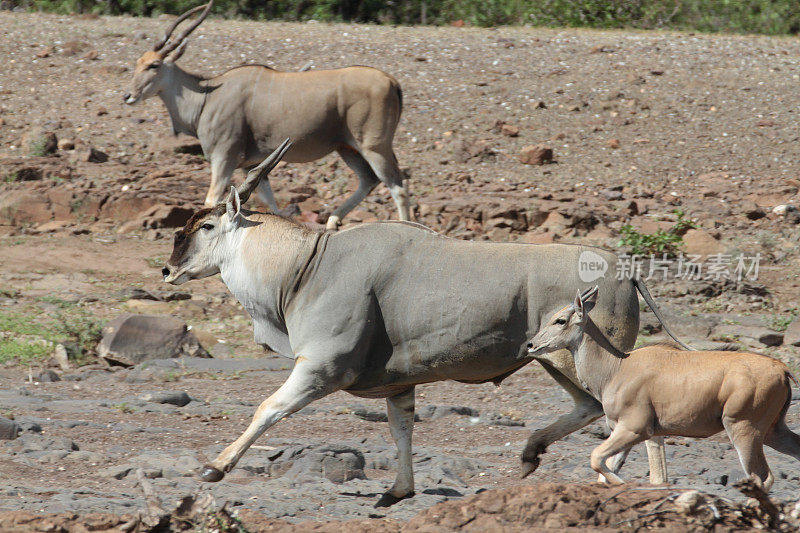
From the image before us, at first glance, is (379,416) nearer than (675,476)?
No

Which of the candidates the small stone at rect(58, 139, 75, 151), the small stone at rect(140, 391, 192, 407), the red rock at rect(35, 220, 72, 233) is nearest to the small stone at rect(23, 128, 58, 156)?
the small stone at rect(58, 139, 75, 151)

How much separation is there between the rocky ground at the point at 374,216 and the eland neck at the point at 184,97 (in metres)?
1.41

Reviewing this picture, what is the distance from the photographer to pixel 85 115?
1620 centimetres

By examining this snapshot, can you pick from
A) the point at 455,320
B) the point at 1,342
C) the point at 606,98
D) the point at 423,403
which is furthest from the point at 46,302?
the point at 606,98

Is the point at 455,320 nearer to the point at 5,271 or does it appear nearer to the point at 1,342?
the point at 1,342

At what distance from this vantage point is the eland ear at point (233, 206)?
6.18 meters

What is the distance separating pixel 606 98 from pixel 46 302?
9.27m

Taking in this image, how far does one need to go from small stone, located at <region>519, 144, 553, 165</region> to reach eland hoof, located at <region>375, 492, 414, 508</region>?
952 centimetres

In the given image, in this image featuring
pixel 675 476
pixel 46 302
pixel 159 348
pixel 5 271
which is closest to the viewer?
pixel 675 476

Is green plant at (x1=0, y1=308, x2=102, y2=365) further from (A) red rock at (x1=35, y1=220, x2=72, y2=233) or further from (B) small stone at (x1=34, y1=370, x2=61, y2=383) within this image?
(A) red rock at (x1=35, y1=220, x2=72, y2=233)

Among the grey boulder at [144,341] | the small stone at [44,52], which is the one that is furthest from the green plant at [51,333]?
the small stone at [44,52]

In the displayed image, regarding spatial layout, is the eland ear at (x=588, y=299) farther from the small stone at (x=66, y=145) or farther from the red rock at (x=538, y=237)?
the small stone at (x=66, y=145)

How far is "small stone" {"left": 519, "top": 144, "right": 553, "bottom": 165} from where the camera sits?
49.1ft

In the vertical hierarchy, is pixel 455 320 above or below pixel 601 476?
above
